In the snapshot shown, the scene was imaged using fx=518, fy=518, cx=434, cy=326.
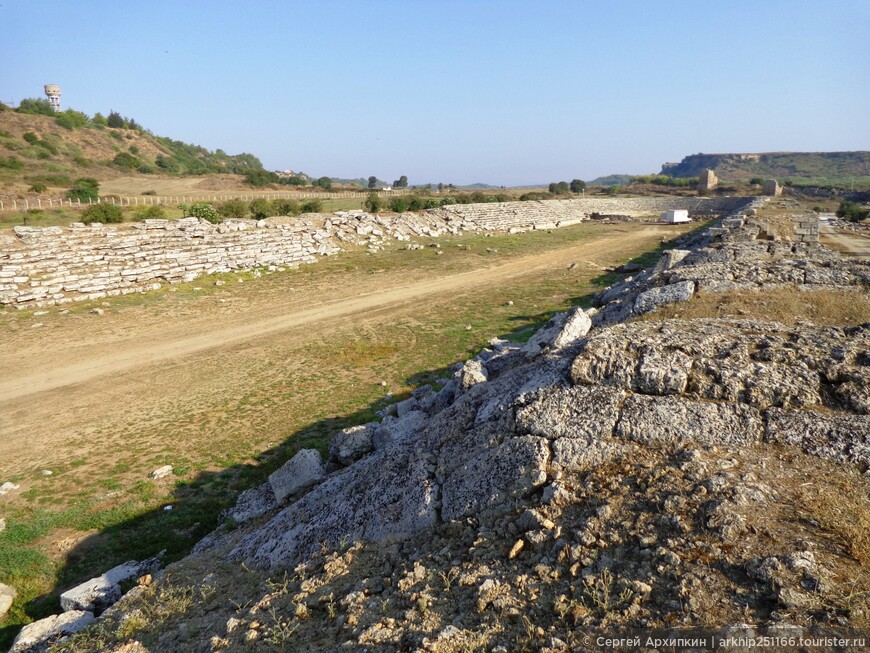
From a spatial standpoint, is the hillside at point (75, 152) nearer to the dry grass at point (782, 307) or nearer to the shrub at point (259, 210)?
the shrub at point (259, 210)

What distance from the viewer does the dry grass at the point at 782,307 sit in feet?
31.5

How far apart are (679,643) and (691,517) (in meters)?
1.27

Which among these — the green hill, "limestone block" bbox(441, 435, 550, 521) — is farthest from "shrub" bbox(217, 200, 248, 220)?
"limestone block" bbox(441, 435, 550, 521)

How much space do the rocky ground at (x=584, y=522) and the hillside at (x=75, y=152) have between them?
5144 centimetres

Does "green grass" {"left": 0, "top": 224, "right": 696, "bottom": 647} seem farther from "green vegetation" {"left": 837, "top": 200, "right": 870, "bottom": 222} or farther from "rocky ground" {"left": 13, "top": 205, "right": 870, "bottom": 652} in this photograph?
"green vegetation" {"left": 837, "top": 200, "right": 870, "bottom": 222}

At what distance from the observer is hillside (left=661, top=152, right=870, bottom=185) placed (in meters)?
137

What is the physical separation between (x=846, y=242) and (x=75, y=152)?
84.5 m

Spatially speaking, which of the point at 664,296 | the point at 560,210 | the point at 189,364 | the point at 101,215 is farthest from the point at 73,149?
the point at 664,296

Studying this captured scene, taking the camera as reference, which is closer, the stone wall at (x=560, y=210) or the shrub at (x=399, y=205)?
the shrub at (x=399, y=205)

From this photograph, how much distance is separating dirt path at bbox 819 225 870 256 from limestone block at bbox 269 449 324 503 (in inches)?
1177

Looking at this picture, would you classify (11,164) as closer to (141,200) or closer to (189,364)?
(141,200)

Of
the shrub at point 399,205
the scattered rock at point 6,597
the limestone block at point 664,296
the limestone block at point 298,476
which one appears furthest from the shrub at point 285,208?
the scattered rock at point 6,597

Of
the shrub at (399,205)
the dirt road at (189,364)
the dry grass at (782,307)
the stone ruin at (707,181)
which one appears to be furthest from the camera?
the stone ruin at (707,181)

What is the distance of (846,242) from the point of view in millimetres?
31234
